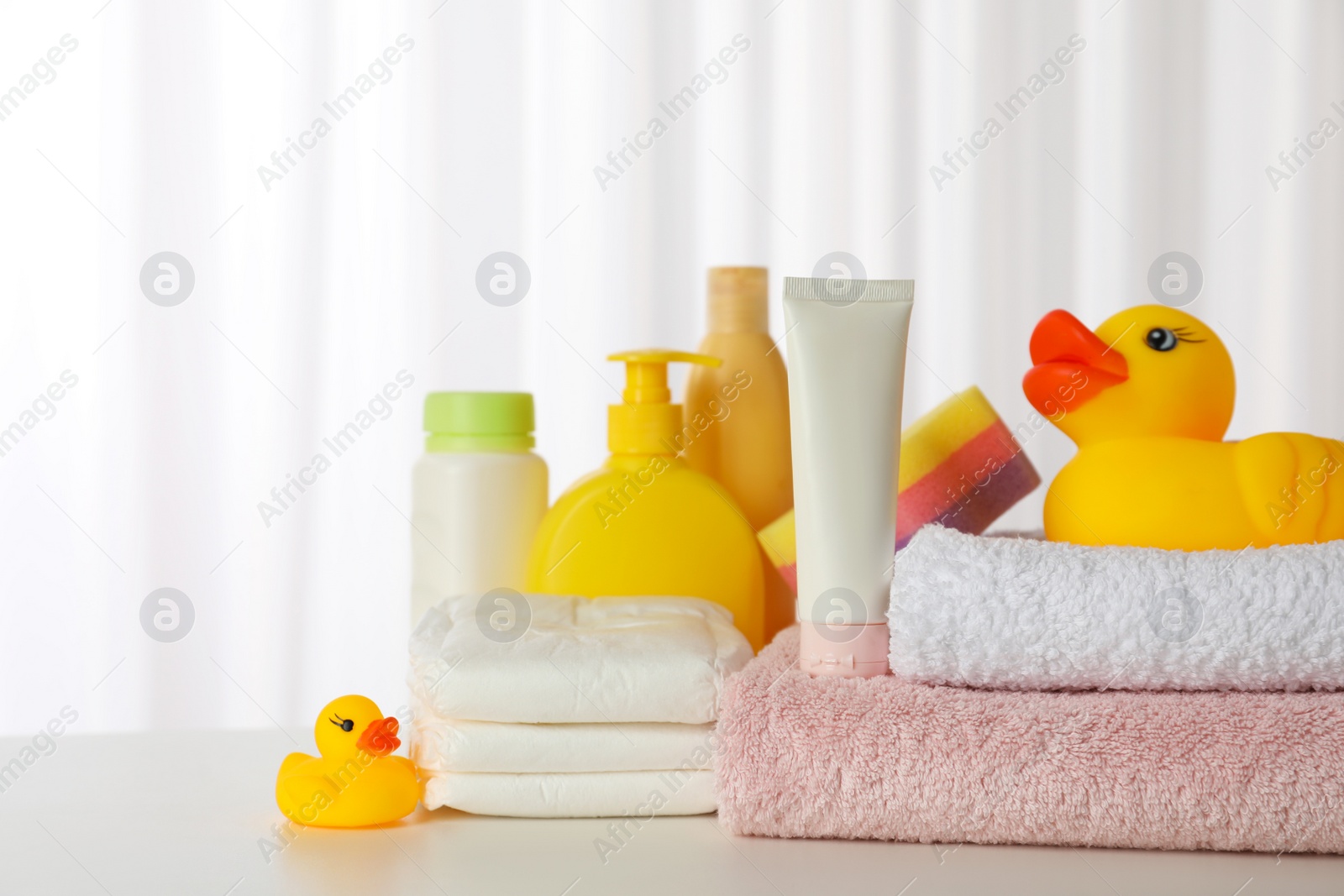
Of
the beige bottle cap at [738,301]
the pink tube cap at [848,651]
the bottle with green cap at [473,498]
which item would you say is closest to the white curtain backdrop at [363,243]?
the beige bottle cap at [738,301]

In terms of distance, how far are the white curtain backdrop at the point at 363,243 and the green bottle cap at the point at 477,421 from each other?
0.39 m

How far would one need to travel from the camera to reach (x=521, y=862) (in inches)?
15.4

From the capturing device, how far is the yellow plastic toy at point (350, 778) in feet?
1.39

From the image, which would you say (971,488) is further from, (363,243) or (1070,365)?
(363,243)

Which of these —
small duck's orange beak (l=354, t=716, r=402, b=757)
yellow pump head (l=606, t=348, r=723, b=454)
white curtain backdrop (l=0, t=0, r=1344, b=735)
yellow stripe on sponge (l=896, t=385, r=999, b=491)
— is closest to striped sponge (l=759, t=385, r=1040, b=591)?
yellow stripe on sponge (l=896, t=385, r=999, b=491)

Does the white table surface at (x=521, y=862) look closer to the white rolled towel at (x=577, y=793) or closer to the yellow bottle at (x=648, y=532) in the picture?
the white rolled towel at (x=577, y=793)

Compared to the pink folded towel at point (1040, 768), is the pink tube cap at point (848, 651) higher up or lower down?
higher up

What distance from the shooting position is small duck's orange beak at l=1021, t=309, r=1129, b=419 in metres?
0.50

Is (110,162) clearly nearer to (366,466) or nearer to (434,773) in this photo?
(366,466)

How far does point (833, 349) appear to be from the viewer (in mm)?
454

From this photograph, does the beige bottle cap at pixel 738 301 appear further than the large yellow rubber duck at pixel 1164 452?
Yes

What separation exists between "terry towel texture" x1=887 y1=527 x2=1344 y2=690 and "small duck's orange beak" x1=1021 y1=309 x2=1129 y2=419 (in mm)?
103

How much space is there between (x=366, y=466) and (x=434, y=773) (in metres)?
0.61

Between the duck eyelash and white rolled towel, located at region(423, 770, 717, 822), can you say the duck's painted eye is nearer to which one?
the duck eyelash
